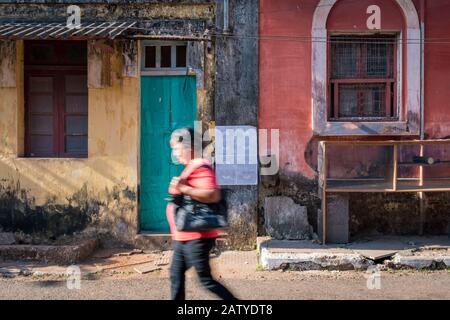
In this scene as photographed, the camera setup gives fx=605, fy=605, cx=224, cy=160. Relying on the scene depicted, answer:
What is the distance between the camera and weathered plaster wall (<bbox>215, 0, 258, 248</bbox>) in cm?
891

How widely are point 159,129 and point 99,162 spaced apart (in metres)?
1.03

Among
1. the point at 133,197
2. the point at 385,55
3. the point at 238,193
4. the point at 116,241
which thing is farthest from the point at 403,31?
the point at 116,241

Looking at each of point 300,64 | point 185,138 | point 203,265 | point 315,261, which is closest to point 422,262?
point 315,261

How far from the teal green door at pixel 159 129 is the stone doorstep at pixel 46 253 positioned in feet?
4.19

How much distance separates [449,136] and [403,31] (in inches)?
67.0

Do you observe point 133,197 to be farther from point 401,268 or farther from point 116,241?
point 401,268

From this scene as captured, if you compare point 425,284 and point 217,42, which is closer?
point 425,284

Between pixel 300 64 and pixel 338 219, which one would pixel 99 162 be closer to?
pixel 300 64

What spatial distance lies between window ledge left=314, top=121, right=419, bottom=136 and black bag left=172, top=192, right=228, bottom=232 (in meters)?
4.09

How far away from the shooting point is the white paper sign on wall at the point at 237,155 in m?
8.93

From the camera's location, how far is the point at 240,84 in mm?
8914

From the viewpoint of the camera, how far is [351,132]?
8.84 metres

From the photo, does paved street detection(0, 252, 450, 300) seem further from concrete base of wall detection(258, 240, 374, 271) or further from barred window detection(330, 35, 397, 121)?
barred window detection(330, 35, 397, 121)

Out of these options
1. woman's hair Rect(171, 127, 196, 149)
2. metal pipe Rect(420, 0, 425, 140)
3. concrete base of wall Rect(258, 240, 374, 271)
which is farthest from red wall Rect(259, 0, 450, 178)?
woman's hair Rect(171, 127, 196, 149)
